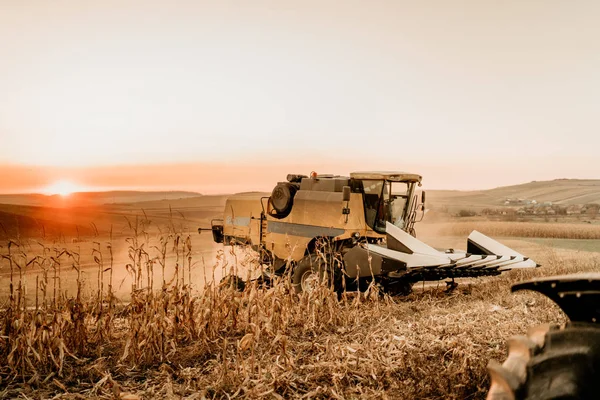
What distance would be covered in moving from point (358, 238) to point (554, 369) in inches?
267

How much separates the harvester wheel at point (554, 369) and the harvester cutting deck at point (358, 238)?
5505mm

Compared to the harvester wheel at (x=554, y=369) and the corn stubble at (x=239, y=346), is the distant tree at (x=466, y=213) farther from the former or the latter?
the harvester wheel at (x=554, y=369)

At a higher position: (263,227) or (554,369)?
(554,369)

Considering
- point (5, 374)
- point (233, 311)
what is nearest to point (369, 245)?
point (233, 311)

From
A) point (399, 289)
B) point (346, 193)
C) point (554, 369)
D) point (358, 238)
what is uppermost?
point (346, 193)

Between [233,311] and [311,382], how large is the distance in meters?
1.82

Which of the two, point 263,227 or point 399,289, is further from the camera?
point 263,227

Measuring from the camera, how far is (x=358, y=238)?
8.66m

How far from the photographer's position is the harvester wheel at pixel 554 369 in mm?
1825

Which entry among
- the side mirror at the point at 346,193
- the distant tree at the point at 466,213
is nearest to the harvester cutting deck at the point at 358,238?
the side mirror at the point at 346,193

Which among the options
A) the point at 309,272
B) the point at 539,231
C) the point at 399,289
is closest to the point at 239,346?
the point at 309,272

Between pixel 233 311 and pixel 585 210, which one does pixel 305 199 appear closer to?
pixel 233 311

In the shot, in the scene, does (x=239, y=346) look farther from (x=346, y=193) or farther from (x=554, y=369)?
(x=346, y=193)

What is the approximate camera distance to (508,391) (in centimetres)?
185
